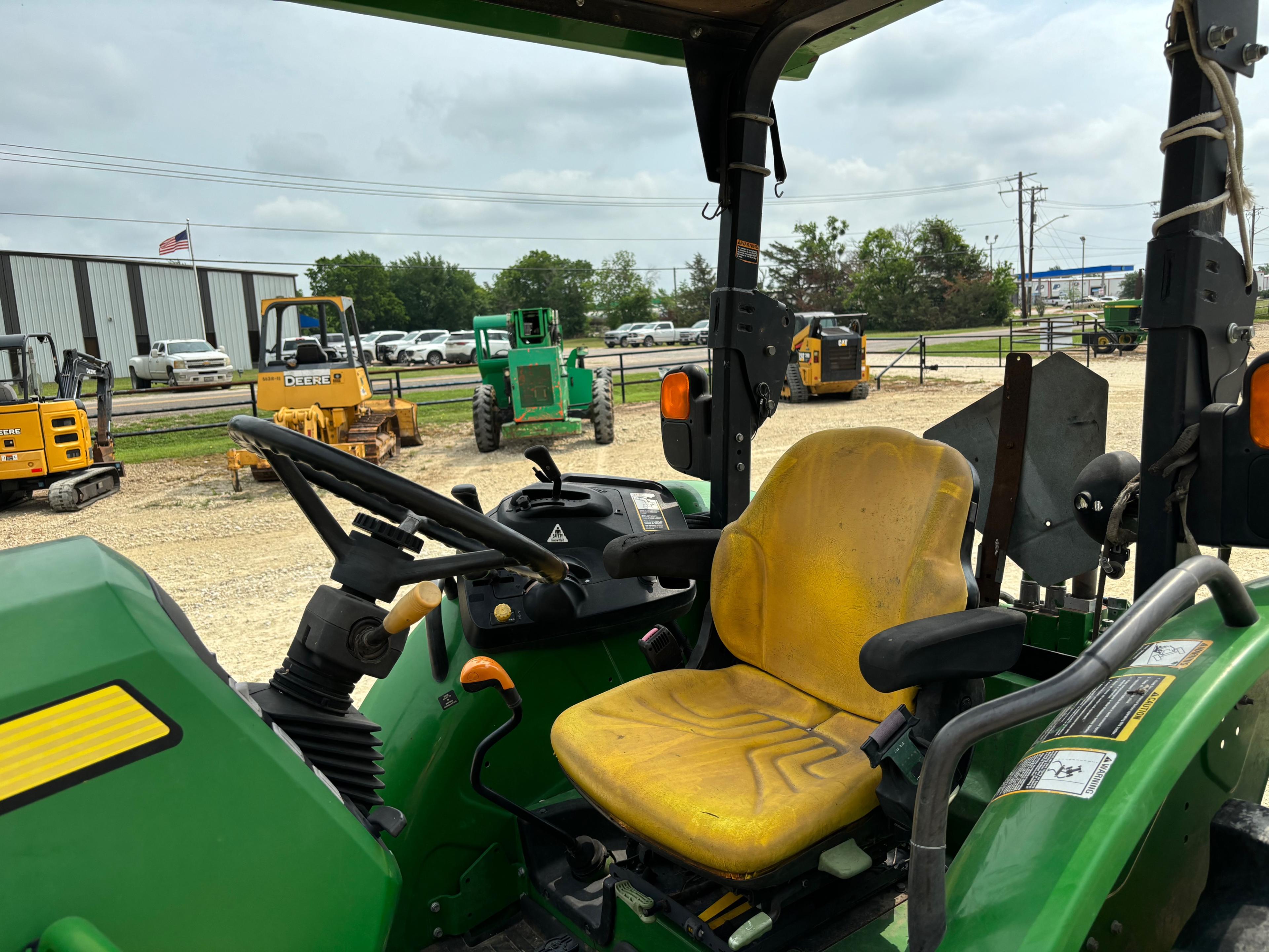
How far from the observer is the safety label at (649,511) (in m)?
2.36

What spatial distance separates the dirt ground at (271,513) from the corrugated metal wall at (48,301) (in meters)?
26.6

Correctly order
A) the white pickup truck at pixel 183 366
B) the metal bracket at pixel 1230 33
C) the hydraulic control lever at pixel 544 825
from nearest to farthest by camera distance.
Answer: the metal bracket at pixel 1230 33 < the hydraulic control lever at pixel 544 825 < the white pickup truck at pixel 183 366

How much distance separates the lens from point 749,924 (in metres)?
1.55

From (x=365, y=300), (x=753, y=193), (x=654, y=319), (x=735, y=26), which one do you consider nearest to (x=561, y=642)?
(x=753, y=193)

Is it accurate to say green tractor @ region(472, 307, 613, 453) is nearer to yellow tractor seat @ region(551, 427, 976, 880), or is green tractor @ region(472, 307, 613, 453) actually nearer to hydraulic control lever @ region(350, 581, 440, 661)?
yellow tractor seat @ region(551, 427, 976, 880)

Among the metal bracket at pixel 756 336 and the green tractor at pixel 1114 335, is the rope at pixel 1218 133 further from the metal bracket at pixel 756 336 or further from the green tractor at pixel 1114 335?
the green tractor at pixel 1114 335

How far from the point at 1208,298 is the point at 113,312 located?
4090 cm

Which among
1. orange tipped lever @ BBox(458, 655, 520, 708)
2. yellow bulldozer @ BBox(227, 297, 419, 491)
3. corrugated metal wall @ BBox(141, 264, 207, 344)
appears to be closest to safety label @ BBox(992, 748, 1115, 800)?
orange tipped lever @ BBox(458, 655, 520, 708)

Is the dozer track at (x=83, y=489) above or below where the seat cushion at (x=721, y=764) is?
below

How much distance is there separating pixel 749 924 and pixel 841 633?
637 millimetres

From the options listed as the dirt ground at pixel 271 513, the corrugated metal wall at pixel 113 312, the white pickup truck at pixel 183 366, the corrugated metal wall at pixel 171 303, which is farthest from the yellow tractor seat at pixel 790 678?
the corrugated metal wall at pixel 171 303

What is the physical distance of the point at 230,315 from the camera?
132 feet

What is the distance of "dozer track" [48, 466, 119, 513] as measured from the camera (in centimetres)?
877

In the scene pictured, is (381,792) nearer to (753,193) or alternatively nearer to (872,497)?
(872,497)
